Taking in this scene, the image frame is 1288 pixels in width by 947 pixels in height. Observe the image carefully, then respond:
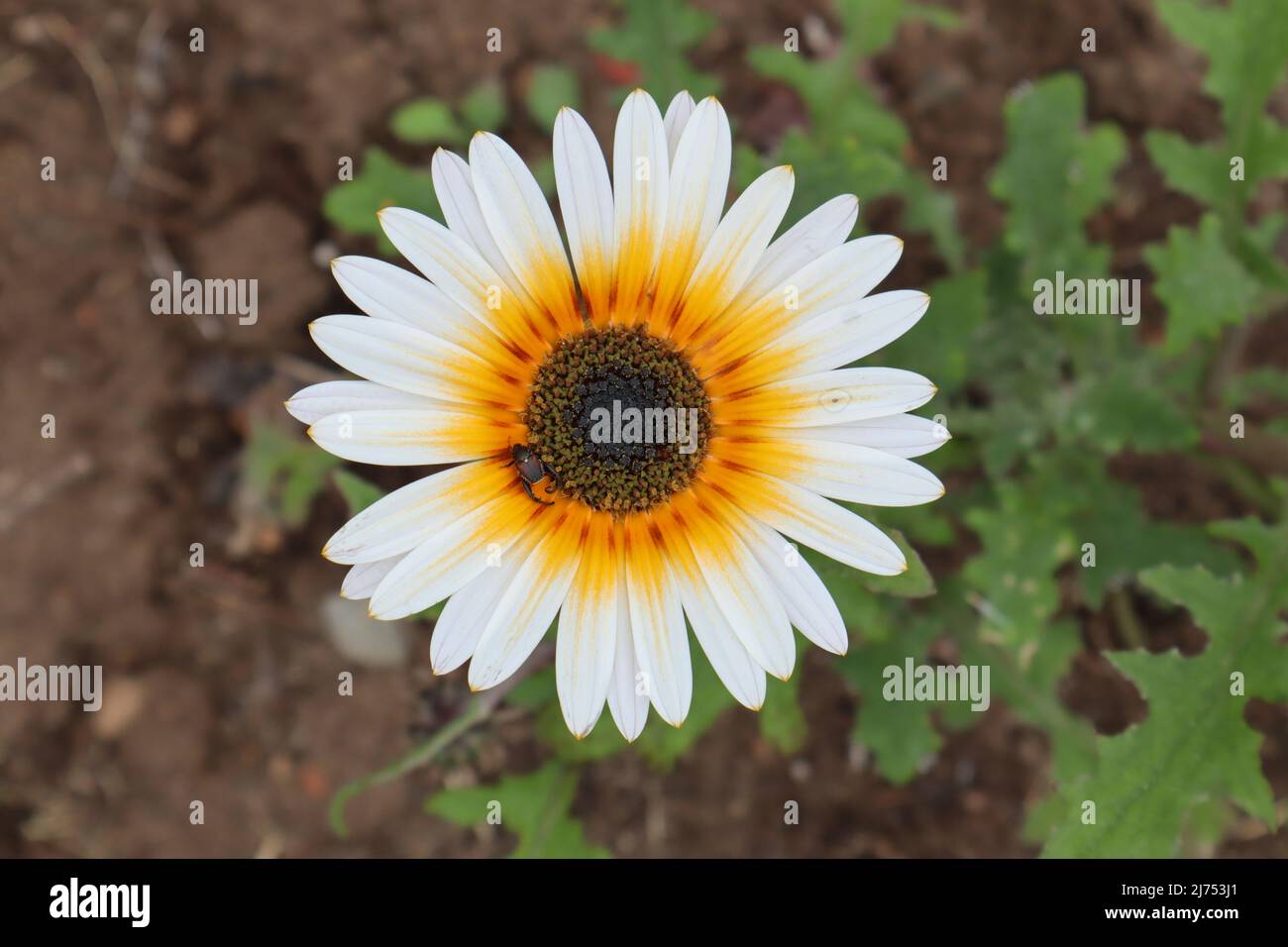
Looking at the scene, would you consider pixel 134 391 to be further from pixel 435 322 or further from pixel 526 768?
pixel 435 322

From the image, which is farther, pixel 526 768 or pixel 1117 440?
pixel 526 768

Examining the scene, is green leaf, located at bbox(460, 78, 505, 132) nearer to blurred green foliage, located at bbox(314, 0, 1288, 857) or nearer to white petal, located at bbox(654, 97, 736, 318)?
blurred green foliage, located at bbox(314, 0, 1288, 857)

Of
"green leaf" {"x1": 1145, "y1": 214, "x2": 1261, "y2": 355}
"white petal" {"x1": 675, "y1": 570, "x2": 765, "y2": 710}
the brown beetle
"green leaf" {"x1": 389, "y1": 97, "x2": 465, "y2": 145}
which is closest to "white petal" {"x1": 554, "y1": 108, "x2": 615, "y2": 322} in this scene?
the brown beetle

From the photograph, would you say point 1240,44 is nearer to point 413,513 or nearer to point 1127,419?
point 1127,419

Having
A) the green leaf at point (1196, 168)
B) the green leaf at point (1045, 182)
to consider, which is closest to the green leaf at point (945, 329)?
the green leaf at point (1045, 182)

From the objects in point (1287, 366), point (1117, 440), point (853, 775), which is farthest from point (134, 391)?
point (1287, 366)

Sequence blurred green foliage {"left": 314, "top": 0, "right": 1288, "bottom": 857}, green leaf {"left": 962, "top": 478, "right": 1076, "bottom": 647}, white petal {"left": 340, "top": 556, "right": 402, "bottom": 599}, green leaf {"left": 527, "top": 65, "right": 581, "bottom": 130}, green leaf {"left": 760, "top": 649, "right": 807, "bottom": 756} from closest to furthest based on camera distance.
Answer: white petal {"left": 340, "top": 556, "right": 402, "bottom": 599}, blurred green foliage {"left": 314, "top": 0, "right": 1288, "bottom": 857}, green leaf {"left": 760, "top": 649, "right": 807, "bottom": 756}, green leaf {"left": 962, "top": 478, "right": 1076, "bottom": 647}, green leaf {"left": 527, "top": 65, "right": 581, "bottom": 130}

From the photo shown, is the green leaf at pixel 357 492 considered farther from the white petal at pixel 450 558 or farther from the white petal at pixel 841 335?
the white petal at pixel 841 335
